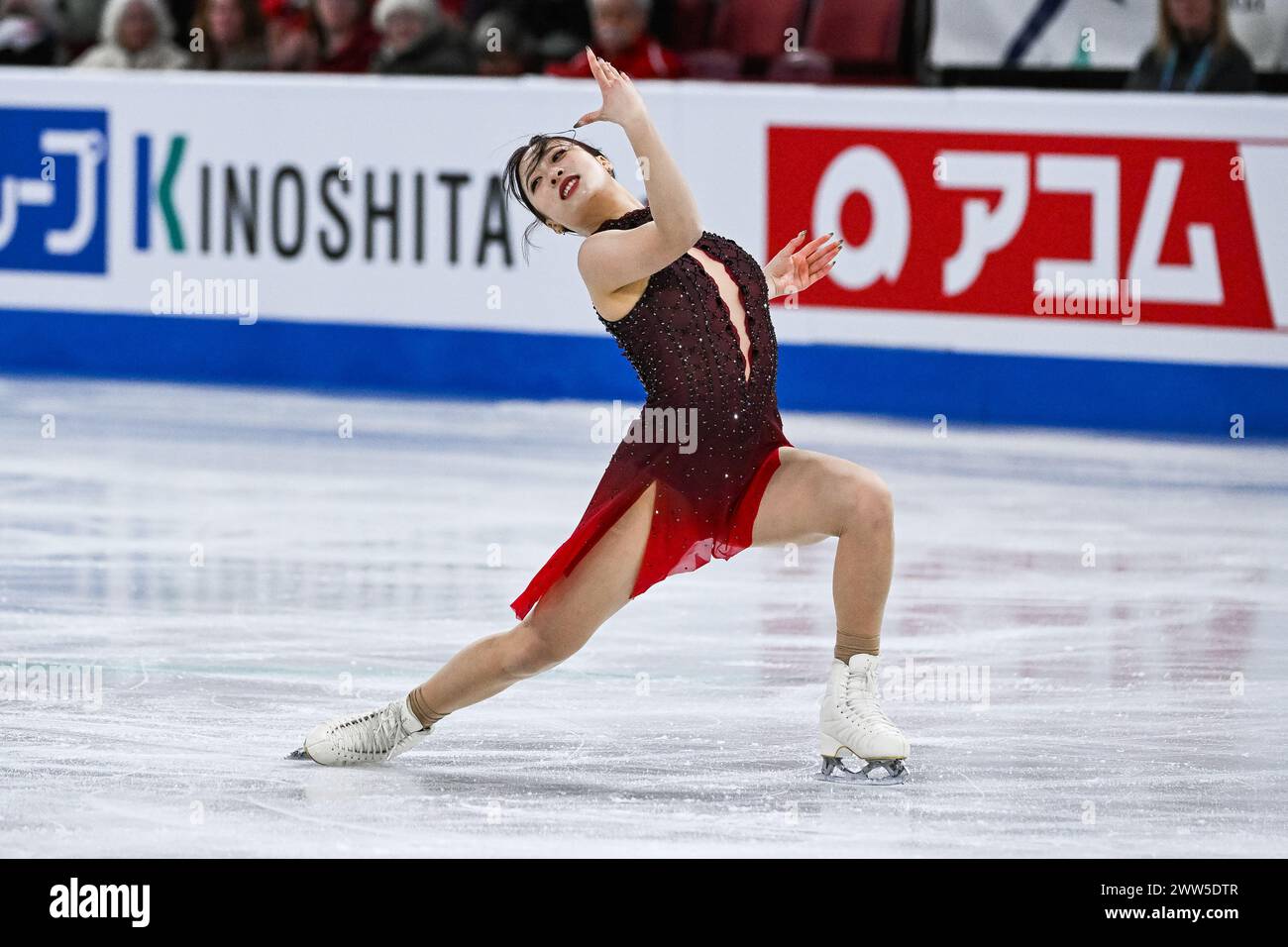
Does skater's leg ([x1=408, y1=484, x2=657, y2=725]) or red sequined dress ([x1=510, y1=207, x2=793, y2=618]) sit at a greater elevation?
red sequined dress ([x1=510, y1=207, x2=793, y2=618])

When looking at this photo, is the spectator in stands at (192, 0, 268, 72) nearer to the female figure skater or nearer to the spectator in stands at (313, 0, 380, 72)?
the spectator in stands at (313, 0, 380, 72)

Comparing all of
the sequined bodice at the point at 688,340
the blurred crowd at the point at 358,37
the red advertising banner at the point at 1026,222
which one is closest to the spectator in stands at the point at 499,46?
the blurred crowd at the point at 358,37

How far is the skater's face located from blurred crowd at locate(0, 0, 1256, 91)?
5354 millimetres

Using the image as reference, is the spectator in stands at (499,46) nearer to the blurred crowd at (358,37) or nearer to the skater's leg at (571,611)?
the blurred crowd at (358,37)

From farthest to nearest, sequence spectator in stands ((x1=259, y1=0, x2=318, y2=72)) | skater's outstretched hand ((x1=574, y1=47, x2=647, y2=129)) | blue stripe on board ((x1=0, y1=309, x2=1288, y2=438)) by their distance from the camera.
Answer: spectator in stands ((x1=259, y1=0, x2=318, y2=72)) → blue stripe on board ((x1=0, y1=309, x2=1288, y2=438)) → skater's outstretched hand ((x1=574, y1=47, x2=647, y2=129))

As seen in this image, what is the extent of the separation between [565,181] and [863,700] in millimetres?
1172

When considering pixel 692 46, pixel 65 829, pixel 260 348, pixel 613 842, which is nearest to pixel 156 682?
pixel 65 829

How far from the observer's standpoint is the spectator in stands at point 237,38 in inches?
419

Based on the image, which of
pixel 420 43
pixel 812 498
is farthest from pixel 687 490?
pixel 420 43

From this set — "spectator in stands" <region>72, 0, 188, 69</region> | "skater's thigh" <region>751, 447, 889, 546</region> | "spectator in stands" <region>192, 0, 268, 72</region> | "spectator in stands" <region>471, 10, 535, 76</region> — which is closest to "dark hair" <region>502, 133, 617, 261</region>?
"skater's thigh" <region>751, 447, 889, 546</region>

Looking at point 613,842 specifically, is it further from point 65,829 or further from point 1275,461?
point 1275,461

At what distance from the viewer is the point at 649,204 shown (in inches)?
155

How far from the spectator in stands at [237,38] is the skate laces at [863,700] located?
707 centimetres

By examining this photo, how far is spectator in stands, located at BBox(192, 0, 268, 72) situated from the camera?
10.6m
